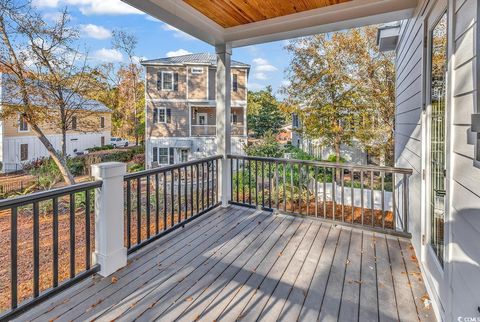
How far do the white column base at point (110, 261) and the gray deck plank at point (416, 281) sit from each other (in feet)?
8.21

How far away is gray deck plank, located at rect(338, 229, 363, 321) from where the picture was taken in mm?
1953

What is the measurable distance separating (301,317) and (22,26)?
9.87 metres

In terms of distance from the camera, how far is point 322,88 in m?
8.23

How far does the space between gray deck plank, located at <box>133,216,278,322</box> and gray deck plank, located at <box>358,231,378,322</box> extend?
1.13 m

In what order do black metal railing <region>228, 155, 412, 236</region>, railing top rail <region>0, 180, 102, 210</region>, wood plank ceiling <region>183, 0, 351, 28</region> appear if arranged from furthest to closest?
black metal railing <region>228, 155, 412, 236</region>
wood plank ceiling <region>183, 0, 351, 28</region>
railing top rail <region>0, 180, 102, 210</region>

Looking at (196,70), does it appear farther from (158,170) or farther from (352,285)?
(352,285)

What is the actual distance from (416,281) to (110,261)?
2735 millimetres

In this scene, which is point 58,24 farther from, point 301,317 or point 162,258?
point 301,317

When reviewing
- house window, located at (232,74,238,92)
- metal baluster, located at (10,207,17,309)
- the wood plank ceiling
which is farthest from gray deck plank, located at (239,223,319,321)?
house window, located at (232,74,238,92)

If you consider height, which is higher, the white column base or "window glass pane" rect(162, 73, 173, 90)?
"window glass pane" rect(162, 73, 173, 90)

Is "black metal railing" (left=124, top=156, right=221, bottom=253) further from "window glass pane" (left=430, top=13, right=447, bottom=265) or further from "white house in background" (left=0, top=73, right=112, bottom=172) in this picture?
"white house in background" (left=0, top=73, right=112, bottom=172)

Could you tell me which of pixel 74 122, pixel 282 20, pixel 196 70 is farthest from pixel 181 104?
pixel 282 20

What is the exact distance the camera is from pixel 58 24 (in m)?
8.05

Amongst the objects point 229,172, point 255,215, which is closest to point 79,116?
point 229,172
